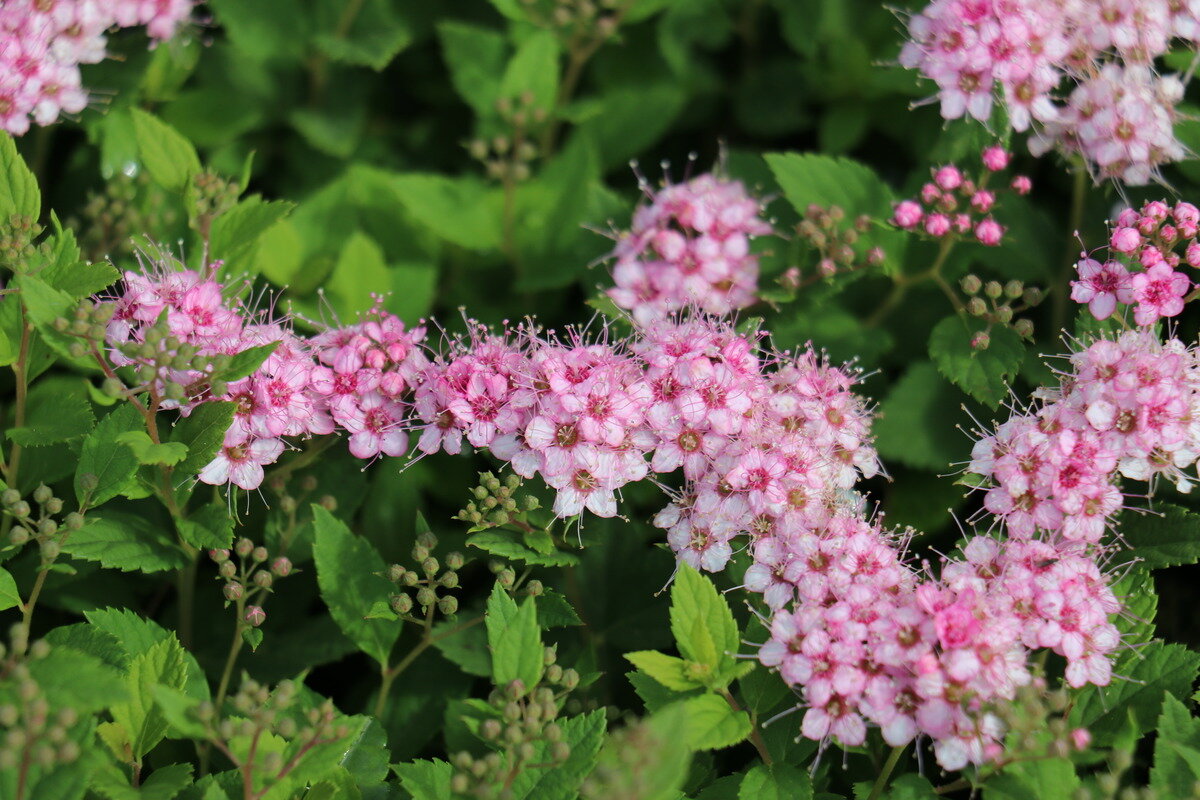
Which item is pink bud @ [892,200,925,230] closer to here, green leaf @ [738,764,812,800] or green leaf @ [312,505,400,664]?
green leaf @ [738,764,812,800]

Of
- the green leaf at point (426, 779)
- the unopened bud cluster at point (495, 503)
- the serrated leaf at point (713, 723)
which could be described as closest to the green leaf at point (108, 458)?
the unopened bud cluster at point (495, 503)

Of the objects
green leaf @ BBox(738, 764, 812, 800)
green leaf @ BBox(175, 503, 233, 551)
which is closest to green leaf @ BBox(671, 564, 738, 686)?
green leaf @ BBox(738, 764, 812, 800)

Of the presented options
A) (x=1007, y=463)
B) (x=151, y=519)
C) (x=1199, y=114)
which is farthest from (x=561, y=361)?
(x=1199, y=114)

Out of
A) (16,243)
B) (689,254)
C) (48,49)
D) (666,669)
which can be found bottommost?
(666,669)

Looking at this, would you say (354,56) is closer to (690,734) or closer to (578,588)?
(578,588)

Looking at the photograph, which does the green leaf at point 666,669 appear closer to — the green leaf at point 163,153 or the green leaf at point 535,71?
the green leaf at point 163,153

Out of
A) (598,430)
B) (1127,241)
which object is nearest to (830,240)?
(1127,241)

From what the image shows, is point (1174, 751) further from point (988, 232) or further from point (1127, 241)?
point (988, 232)
